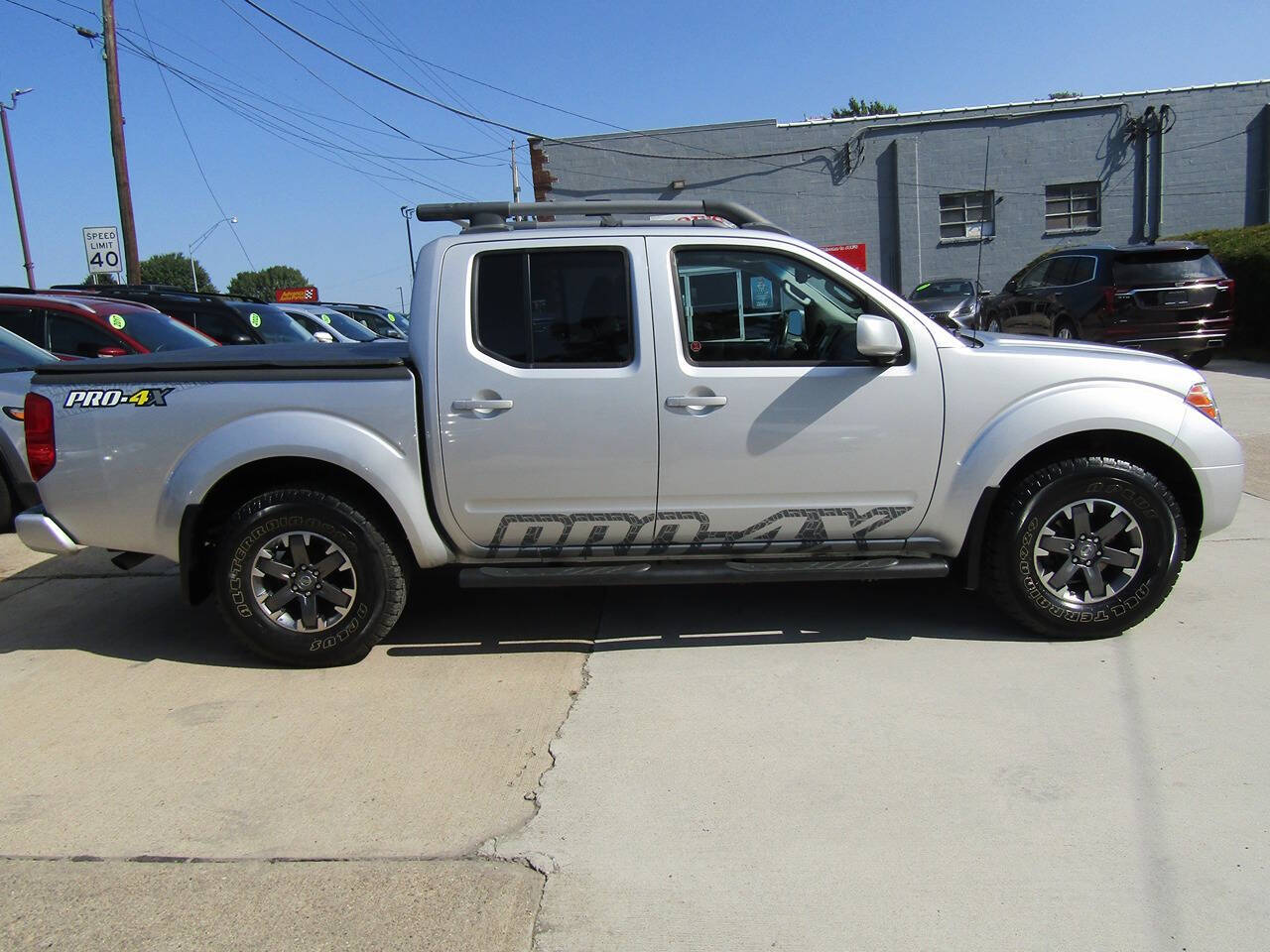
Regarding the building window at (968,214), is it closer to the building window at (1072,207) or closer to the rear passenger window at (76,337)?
the building window at (1072,207)

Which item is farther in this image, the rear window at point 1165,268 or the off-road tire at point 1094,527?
the rear window at point 1165,268

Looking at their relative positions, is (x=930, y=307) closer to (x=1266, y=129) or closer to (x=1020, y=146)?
(x=1020, y=146)

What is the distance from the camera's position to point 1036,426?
169 inches

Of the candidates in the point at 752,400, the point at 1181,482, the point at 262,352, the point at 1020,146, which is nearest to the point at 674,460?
the point at 752,400

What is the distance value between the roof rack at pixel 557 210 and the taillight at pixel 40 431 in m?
1.91

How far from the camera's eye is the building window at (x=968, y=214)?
89.1 feet

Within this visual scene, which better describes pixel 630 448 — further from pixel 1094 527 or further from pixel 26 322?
pixel 26 322

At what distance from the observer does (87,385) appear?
4.35 metres

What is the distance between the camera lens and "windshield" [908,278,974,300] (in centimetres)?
1962

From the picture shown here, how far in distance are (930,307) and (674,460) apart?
15539 millimetres

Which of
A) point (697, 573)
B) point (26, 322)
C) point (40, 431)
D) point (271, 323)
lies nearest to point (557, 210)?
point (697, 573)

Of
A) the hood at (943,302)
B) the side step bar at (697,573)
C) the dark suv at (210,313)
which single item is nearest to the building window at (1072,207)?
the hood at (943,302)

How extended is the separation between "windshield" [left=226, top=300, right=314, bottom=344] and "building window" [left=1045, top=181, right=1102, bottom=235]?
22026mm

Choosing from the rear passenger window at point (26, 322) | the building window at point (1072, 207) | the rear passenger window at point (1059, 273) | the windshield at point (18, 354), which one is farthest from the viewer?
the building window at point (1072, 207)
